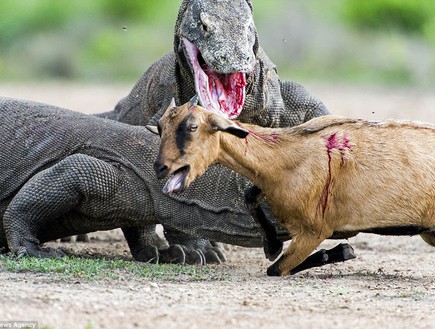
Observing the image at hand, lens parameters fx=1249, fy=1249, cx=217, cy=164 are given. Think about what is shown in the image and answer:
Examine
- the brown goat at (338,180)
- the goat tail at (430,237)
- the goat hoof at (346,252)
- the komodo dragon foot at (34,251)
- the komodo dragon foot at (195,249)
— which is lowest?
the komodo dragon foot at (195,249)

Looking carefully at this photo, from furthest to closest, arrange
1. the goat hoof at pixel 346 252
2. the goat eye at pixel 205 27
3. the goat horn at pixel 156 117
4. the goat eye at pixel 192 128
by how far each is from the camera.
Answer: the goat horn at pixel 156 117 → the goat eye at pixel 205 27 → the goat hoof at pixel 346 252 → the goat eye at pixel 192 128

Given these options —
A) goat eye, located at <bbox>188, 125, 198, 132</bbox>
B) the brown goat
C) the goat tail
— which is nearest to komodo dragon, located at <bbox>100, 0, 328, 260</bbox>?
the brown goat

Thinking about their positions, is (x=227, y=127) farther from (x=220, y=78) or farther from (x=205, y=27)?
(x=205, y=27)

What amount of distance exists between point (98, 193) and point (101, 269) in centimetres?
112

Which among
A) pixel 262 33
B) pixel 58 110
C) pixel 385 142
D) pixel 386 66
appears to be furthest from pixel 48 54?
pixel 385 142

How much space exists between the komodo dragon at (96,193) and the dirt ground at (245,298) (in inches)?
18.8

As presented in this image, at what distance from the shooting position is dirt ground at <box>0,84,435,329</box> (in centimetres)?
703

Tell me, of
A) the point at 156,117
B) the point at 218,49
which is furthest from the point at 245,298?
the point at 156,117

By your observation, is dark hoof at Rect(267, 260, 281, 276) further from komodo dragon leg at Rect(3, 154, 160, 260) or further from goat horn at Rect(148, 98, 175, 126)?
goat horn at Rect(148, 98, 175, 126)

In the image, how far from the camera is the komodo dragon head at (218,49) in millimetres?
10383

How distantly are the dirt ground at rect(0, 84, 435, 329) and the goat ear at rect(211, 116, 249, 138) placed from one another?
3.47ft

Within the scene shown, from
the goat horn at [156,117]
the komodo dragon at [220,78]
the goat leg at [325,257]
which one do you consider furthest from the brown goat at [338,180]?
the goat horn at [156,117]

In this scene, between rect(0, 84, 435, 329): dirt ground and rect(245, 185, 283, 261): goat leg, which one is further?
rect(245, 185, 283, 261): goat leg

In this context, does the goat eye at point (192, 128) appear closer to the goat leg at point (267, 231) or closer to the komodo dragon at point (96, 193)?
the goat leg at point (267, 231)
